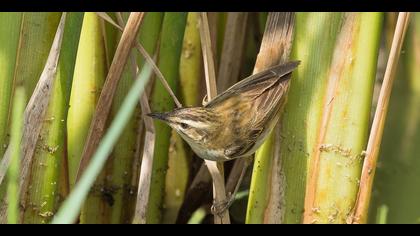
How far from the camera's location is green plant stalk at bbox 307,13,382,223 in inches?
119

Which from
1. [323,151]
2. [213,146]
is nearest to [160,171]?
[213,146]

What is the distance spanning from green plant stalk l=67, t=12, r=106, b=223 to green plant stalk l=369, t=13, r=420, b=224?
1.80m

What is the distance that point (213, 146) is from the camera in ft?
10.6

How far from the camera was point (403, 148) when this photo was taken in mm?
5098

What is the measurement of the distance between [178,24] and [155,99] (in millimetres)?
425

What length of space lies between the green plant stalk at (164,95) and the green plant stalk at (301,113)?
1.90 feet

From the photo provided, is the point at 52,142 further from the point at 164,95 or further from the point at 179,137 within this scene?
the point at 179,137

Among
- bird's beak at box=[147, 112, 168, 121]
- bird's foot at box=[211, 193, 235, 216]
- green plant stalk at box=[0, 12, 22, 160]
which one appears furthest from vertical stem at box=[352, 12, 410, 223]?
green plant stalk at box=[0, 12, 22, 160]

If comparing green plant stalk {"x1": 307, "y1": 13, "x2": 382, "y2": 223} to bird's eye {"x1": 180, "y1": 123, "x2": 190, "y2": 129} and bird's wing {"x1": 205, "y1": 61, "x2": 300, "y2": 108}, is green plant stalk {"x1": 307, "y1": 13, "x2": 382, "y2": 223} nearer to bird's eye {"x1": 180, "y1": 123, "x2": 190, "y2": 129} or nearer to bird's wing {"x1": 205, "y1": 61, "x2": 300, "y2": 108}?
bird's wing {"x1": 205, "y1": 61, "x2": 300, "y2": 108}

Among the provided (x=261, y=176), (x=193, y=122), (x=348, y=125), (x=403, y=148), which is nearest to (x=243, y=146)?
(x=261, y=176)

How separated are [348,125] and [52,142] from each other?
45.7 inches

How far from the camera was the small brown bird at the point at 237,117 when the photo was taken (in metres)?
3.16

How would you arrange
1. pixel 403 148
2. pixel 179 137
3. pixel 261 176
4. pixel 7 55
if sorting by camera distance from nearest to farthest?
pixel 7 55 → pixel 261 176 → pixel 179 137 → pixel 403 148

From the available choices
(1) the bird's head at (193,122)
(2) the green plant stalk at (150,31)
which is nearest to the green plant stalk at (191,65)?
(2) the green plant stalk at (150,31)
